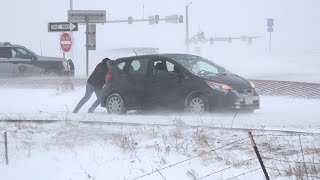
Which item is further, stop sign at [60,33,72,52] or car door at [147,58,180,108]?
stop sign at [60,33,72,52]

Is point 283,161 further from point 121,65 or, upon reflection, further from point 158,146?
point 121,65

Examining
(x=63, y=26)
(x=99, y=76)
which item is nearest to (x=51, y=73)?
(x=63, y=26)

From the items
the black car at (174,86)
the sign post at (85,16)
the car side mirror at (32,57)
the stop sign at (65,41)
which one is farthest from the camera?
the car side mirror at (32,57)

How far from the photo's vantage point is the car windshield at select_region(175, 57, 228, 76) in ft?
42.3

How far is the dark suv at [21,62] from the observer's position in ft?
78.5

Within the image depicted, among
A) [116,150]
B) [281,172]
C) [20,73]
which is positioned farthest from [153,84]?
[20,73]

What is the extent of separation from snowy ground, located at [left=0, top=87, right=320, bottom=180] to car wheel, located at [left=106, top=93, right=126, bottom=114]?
1.17 metres

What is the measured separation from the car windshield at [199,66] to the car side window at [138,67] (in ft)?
2.92

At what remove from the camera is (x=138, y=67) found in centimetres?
1370

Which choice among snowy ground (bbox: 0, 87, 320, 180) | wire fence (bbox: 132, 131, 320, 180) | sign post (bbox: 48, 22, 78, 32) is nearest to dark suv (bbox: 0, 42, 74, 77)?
sign post (bbox: 48, 22, 78, 32)

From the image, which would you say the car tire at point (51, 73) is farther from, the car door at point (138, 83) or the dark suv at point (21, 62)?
the car door at point (138, 83)

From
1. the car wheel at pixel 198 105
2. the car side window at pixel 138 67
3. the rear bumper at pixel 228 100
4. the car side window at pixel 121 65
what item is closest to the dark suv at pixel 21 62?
the car side window at pixel 121 65

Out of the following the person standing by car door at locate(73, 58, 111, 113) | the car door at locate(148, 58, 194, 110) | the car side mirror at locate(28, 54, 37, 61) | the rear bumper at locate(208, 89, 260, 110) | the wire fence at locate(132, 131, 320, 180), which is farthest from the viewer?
the car side mirror at locate(28, 54, 37, 61)

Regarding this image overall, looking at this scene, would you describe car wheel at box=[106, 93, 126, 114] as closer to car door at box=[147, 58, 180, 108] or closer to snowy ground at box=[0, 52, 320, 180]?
car door at box=[147, 58, 180, 108]
